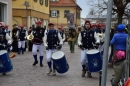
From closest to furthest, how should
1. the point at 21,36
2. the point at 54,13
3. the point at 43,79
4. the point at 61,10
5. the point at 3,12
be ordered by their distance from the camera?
the point at 43,79 → the point at 21,36 → the point at 3,12 → the point at 61,10 → the point at 54,13

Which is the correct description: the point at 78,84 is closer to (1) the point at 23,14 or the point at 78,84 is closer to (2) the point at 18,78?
(2) the point at 18,78

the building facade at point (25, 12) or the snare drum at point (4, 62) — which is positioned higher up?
the building facade at point (25, 12)

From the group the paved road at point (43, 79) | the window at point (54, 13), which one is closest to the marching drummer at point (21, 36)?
the paved road at point (43, 79)

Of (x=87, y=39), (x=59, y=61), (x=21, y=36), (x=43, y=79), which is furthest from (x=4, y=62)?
(x=21, y=36)

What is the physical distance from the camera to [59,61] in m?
9.71

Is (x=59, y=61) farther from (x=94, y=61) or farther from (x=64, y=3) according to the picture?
(x=64, y=3)

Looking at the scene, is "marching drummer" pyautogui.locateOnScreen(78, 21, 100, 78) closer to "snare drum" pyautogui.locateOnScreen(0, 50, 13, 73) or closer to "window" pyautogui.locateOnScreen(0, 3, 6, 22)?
"snare drum" pyautogui.locateOnScreen(0, 50, 13, 73)

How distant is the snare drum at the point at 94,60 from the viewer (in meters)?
9.25

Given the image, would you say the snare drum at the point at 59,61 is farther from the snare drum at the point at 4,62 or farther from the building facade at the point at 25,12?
the building facade at the point at 25,12

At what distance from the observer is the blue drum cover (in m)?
9.26

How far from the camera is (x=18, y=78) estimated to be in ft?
31.7

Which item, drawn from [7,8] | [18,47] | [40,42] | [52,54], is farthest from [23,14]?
[52,54]

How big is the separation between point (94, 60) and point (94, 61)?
1.3 inches

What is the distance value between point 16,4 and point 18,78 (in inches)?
894
